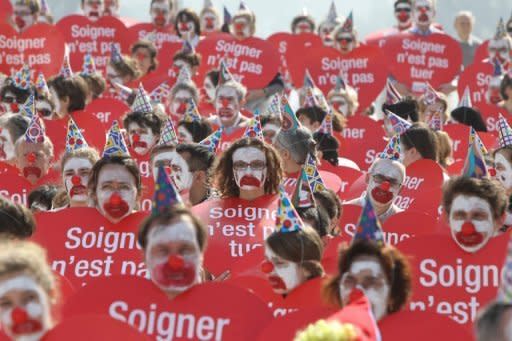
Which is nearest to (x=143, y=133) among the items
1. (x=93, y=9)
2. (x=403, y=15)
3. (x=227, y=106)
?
(x=227, y=106)

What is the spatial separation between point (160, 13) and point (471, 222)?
983cm

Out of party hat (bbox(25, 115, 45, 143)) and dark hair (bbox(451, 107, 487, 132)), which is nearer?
party hat (bbox(25, 115, 45, 143))

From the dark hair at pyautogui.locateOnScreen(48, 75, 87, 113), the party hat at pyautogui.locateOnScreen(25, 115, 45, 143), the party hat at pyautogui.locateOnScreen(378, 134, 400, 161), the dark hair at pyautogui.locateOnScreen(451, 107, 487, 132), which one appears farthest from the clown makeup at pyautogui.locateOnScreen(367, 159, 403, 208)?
the dark hair at pyautogui.locateOnScreen(48, 75, 87, 113)

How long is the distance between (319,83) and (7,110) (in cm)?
413

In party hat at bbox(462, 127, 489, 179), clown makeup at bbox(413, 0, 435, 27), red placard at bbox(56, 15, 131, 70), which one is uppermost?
clown makeup at bbox(413, 0, 435, 27)

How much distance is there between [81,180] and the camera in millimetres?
9078

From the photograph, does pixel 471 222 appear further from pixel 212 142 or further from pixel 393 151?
pixel 212 142

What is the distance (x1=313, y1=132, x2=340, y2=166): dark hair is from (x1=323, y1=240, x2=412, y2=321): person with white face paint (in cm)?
486

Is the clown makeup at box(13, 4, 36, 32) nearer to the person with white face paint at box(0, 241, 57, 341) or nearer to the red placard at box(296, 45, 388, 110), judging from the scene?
the red placard at box(296, 45, 388, 110)

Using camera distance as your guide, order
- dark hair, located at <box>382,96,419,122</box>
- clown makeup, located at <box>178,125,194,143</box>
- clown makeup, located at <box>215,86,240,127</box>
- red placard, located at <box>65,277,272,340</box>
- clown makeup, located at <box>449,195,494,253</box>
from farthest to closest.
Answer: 1. dark hair, located at <box>382,96,419,122</box>
2. clown makeup, located at <box>215,86,240,127</box>
3. clown makeup, located at <box>178,125,194,143</box>
4. clown makeup, located at <box>449,195,494,253</box>
5. red placard, located at <box>65,277,272,340</box>

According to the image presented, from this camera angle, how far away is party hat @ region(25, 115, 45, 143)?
33.9ft

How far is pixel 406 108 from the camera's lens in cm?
1280

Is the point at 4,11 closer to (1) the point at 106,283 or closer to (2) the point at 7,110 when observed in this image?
(2) the point at 7,110

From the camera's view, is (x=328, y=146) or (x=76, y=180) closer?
(x=76, y=180)
